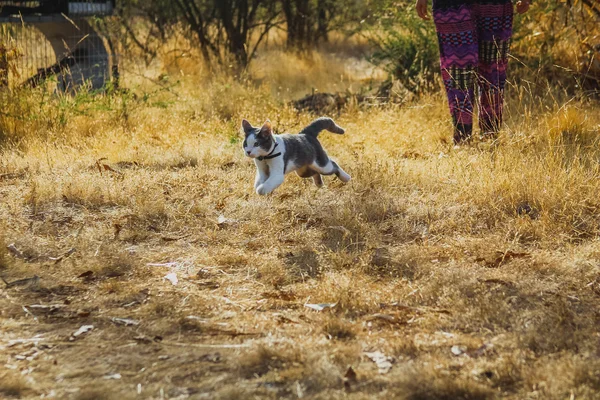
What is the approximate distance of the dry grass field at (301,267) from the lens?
2.86 m

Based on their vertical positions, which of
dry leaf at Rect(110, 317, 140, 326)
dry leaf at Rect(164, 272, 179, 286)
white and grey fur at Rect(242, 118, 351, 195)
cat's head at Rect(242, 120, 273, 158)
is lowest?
dry leaf at Rect(164, 272, 179, 286)

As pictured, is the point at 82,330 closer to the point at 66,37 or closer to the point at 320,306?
the point at 320,306

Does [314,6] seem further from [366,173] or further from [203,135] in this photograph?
[366,173]

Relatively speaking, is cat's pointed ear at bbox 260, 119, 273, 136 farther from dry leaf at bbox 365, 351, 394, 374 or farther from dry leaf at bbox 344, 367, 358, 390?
dry leaf at bbox 344, 367, 358, 390

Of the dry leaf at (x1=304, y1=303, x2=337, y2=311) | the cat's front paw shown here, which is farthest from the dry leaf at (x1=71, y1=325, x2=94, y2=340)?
the cat's front paw

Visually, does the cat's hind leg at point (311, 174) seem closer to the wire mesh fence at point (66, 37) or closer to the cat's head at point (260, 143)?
the cat's head at point (260, 143)

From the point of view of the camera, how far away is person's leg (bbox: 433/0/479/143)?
5.51 metres

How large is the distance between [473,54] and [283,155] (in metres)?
1.69

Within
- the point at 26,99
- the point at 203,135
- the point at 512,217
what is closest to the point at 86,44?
the point at 26,99

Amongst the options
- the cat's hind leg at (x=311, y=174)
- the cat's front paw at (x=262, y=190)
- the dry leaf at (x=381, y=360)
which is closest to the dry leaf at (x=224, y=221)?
the cat's front paw at (x=262, y=190)

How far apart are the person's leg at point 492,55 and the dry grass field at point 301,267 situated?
22 cm

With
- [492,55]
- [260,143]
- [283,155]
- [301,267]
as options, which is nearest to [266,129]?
[260,143]

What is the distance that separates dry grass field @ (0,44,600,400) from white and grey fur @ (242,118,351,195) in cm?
17

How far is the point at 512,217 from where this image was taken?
449cm
